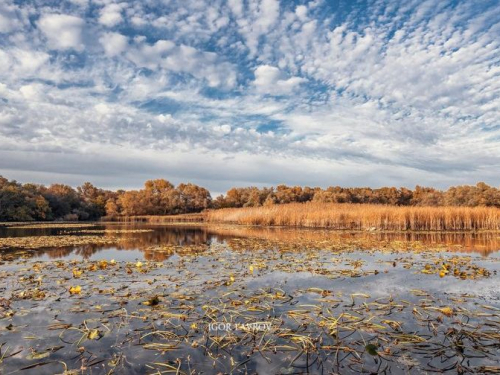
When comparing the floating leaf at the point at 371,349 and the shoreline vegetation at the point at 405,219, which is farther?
the shoreline vegetation at the point at 405,219

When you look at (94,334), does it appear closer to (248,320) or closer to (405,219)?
(248,320)

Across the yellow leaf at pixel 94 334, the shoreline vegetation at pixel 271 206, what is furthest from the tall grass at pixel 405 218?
the yellow leaf at pixel 94 334

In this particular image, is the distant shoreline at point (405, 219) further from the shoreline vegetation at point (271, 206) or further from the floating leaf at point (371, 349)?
the floating leaf at point (371, 349)

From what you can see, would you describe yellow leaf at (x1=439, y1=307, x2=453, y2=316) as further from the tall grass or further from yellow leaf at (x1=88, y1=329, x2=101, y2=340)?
the tall grass

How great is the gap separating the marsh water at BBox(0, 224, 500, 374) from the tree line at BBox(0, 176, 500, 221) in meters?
48.0

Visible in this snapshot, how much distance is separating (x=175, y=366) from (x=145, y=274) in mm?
5387

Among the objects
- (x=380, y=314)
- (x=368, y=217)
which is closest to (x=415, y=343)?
(x=380, y=314)

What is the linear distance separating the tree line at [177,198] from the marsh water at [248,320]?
48.0 metres

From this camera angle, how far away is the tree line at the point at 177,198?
5433 centimetres

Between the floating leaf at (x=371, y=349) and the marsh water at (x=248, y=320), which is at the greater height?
the floating leaf at (x=371, y=349)

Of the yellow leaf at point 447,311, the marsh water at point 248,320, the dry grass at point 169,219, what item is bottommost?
the dry grass at point 169,219

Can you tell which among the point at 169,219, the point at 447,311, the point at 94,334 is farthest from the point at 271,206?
the point at 94,334

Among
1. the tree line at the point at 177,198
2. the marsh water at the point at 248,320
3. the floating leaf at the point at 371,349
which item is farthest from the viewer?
the tree line at the point at 177,198

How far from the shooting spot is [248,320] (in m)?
5.30
